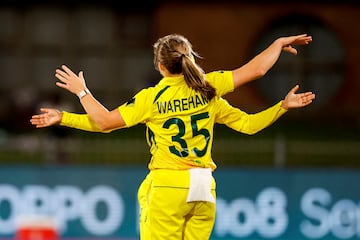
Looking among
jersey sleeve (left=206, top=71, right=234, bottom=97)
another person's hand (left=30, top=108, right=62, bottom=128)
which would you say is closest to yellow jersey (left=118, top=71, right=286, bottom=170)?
jersey sleeve (left=206, top=71, right=234, bottom=97)

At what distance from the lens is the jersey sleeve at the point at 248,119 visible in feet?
32.4

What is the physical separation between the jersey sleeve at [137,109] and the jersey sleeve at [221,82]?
0.46m

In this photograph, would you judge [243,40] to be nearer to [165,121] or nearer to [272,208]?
[272,208]

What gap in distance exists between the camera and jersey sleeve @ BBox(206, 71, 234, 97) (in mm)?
9695

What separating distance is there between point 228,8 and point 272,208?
1108 centimetres

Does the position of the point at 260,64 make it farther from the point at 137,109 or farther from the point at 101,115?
the point at 101,115

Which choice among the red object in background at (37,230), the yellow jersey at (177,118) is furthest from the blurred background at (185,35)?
the red object in background at (37,230)

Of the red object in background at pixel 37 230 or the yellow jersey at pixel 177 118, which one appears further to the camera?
the yellow jersey at pixel 177 118

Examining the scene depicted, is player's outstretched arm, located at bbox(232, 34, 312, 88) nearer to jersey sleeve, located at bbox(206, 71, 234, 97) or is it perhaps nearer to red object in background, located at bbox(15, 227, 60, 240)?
jersey sleeve, located at bbox(206, 71, 234, 97)

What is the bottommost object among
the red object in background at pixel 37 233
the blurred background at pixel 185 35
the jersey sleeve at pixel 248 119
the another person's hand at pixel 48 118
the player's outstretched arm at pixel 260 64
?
the red object in background at pixel 37 233

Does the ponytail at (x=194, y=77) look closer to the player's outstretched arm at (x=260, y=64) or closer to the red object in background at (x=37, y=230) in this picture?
the player's outstretched arm at (x=260, y=64)

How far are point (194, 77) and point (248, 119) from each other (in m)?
0.62

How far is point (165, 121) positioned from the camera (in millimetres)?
9617

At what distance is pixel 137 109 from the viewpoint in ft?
31.4
